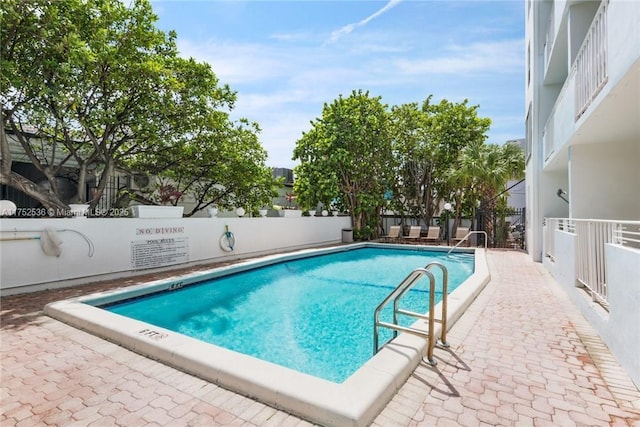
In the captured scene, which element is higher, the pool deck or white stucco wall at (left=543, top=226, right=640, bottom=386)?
white stucco wall at (left=543, top=226, right=640, bottom=386)

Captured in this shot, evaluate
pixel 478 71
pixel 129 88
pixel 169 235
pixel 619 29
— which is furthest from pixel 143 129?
pixel 478 71

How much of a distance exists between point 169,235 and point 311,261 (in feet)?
19.2

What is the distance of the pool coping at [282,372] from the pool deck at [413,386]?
0.10m

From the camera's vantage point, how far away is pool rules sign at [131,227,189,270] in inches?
382

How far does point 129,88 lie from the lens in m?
10.5

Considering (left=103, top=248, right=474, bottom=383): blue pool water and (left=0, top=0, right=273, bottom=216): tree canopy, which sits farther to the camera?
(left=0, top=0, right=273, bottom=216): tree canopy

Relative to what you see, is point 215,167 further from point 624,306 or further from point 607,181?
point 624,306

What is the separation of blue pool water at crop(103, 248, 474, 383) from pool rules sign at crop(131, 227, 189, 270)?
72.7 inches

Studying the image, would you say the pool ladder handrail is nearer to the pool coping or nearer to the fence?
the pool coping

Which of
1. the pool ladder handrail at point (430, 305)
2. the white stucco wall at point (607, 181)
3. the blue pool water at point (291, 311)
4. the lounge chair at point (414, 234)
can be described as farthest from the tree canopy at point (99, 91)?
the lounge chair at point (414, 234)

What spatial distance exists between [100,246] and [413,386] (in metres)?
8.82

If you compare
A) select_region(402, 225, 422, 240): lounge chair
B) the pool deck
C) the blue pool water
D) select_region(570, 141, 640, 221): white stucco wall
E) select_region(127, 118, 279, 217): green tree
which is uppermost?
select_region(127, 118, 279, 217): green tree

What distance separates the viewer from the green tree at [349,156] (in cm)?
1967

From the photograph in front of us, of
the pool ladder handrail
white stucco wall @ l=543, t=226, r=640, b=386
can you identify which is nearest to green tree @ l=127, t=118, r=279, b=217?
the pool ladder handrail
